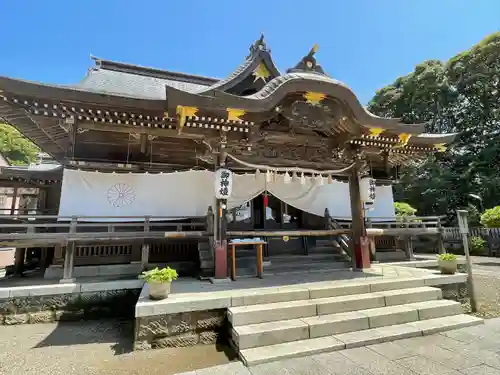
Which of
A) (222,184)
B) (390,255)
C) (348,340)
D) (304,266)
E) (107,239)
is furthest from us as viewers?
(390,255)

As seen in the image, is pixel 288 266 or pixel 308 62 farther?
pixel 288 266

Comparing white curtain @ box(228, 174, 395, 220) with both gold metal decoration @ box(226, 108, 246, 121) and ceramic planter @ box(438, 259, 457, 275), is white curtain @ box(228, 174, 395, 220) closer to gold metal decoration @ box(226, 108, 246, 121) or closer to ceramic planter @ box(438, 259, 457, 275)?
gold metal decoration @ box(226, 108, 246, 121)

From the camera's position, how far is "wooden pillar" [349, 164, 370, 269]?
24.2 feet

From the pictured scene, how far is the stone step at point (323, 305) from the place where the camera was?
172 inches

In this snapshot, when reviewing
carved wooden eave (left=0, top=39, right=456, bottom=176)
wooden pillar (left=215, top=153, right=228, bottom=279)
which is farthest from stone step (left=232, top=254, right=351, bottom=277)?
carved wooden eave (left=0, top=39, right=456, bottom=176)

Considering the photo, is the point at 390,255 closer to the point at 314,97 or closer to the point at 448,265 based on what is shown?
the point at 448,265

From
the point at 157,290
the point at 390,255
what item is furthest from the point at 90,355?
the point at 390,255

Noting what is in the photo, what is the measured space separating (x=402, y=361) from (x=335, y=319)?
1103 mm

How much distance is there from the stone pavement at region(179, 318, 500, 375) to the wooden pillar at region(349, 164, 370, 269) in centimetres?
314

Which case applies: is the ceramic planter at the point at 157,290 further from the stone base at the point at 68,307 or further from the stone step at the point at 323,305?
the stone base at the point at 68,307

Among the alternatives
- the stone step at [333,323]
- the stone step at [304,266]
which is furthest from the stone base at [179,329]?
the stone step at [304,266]

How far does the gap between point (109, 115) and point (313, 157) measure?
5443 mm

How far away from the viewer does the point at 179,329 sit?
4441mm

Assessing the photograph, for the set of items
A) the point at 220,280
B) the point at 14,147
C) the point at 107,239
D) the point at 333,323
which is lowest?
the point at 333,323
